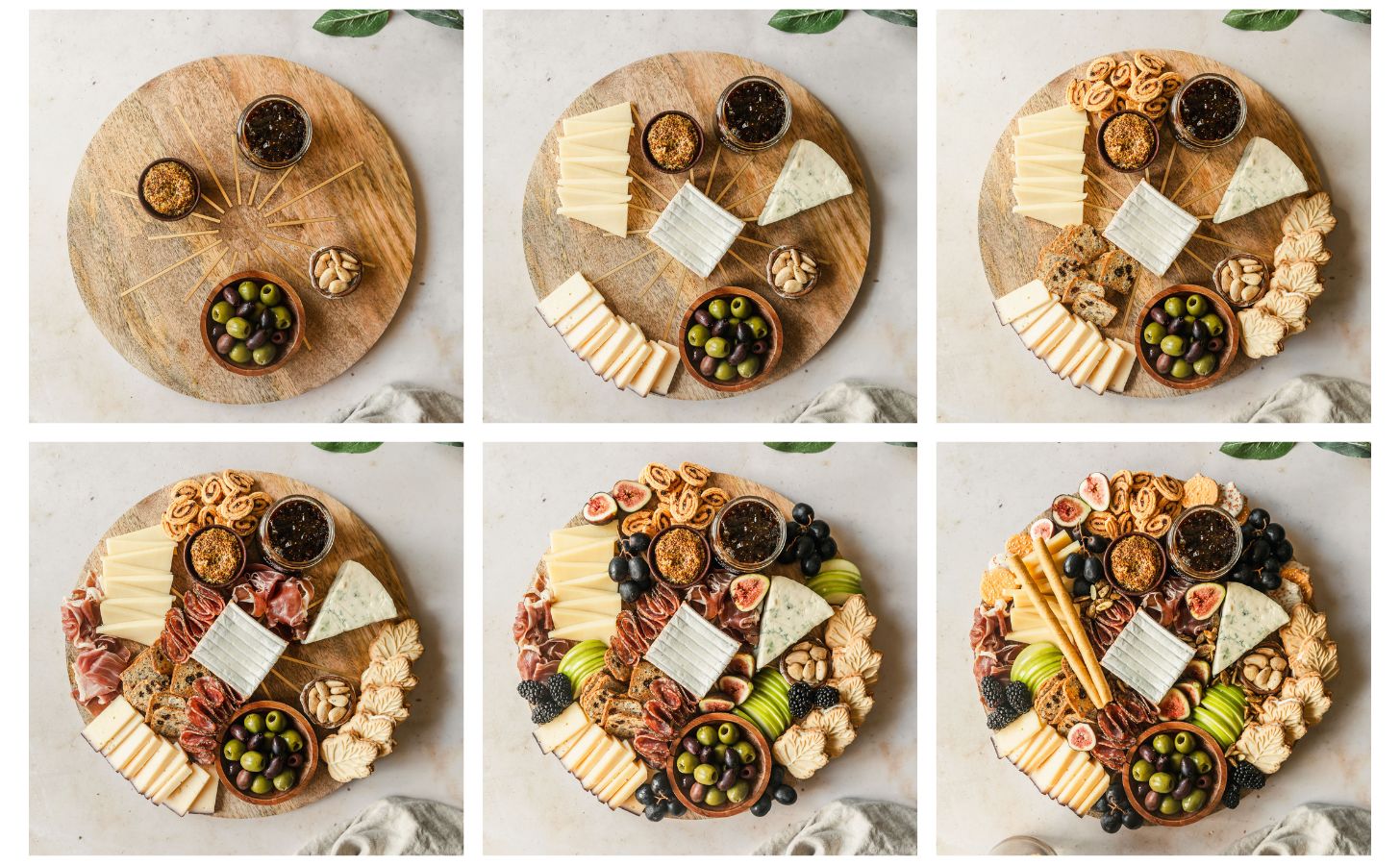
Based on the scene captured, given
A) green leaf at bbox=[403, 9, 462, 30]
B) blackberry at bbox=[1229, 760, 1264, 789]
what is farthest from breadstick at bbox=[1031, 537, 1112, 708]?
green leaf at bbox=[403, 9, 462, 30]

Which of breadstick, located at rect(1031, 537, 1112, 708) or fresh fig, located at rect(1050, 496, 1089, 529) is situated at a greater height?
fresh fig, located at rect(1050, 496, 1089, 529)

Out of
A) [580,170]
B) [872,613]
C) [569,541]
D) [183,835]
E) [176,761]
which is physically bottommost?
[183,835]

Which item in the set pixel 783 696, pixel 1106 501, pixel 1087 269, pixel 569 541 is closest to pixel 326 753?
pixel 569 541

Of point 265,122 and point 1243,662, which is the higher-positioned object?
point 265,122

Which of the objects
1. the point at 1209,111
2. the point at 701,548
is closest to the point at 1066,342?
the point at 1209,111

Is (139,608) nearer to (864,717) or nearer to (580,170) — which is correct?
(580,170)

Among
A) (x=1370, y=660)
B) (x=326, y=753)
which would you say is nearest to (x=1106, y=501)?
(x=1370, y=660)

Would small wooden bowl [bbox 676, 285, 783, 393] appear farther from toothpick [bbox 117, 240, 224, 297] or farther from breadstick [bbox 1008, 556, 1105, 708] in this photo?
toothpick [bbox 117, 240, 224, 297]
